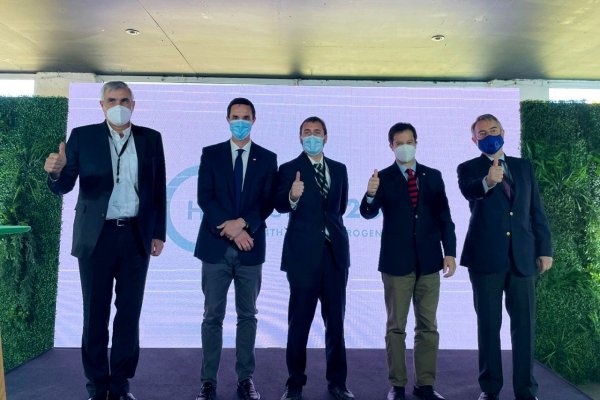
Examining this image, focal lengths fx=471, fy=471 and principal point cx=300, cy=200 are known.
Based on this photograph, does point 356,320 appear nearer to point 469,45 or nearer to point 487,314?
point 487,314

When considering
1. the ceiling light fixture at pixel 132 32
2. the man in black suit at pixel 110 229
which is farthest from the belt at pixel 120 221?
the ceiling light fixture at pixel 132 32

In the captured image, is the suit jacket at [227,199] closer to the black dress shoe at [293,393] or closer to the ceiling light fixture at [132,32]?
the black dress shoe at [293,393]

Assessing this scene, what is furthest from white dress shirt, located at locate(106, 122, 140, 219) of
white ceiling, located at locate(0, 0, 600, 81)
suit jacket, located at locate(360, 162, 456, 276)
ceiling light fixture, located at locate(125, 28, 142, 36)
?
ceiling light fixture, located at locate(125, 28, 142, 36)

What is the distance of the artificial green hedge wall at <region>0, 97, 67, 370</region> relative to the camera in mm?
3744

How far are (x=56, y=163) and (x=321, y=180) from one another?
1.39m

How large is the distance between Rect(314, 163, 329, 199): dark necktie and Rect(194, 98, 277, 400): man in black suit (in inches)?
10.4

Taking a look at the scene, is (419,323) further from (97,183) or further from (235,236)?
(97,183)

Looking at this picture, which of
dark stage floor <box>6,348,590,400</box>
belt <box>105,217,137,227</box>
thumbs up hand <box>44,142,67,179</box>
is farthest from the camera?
dark stage floor <box>6,348,590,400</box>

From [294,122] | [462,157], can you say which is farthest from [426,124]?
[294,122]

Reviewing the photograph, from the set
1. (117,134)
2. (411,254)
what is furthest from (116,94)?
(411,254)

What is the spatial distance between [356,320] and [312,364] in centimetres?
68

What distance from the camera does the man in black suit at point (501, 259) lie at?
2637 millimetres

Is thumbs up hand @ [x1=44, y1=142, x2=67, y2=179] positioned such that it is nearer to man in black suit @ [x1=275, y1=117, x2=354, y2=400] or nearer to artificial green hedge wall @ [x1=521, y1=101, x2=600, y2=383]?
man in black suit @ [x1=275, y1=117, x2=354, y2=400]

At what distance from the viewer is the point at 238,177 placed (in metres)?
2.72
